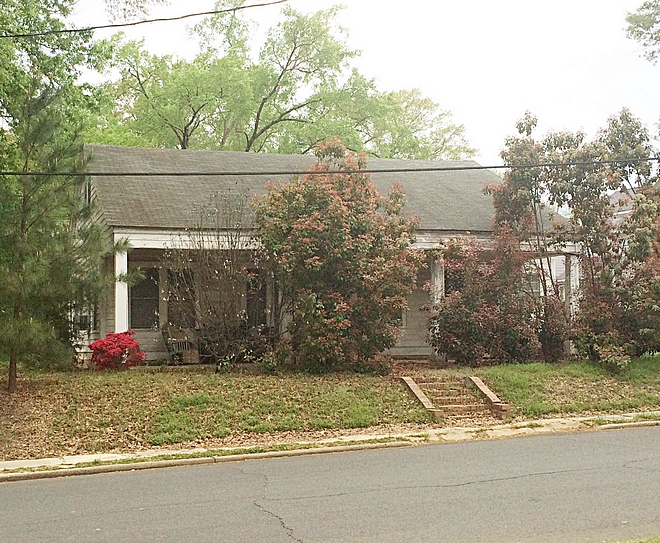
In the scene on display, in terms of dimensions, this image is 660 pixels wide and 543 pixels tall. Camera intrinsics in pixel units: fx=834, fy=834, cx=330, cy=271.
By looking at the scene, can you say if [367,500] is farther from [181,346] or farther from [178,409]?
[181,346]

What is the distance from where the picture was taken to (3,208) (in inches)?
558

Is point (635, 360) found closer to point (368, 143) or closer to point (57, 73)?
point (57, 73)

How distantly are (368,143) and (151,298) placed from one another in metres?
21.4

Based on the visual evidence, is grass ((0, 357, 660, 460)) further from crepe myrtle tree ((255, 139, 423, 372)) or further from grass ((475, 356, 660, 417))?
crepe myrtle tree ((255, 139, 423, 372))

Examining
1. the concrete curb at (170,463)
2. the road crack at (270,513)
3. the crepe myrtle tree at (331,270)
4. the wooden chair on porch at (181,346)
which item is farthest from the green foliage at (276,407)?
the wooden chair on porch at (181,346)

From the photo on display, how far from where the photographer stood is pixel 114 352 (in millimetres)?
16641

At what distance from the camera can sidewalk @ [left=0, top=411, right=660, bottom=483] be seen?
37.3 ft

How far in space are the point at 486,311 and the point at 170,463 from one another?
9.35 meters

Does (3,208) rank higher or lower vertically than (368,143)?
lower

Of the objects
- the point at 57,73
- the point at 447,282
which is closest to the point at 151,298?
the point at 57,73

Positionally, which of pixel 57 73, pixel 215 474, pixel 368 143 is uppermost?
pixel 368 143

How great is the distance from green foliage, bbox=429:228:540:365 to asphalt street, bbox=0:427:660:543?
6.55 meters

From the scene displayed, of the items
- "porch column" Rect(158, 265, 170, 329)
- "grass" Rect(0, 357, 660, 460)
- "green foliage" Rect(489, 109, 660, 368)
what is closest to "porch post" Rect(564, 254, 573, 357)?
"green foliage" Rect(489, 109, 660, 368)

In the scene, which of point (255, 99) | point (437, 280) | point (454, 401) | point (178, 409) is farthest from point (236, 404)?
point (255, 99)
